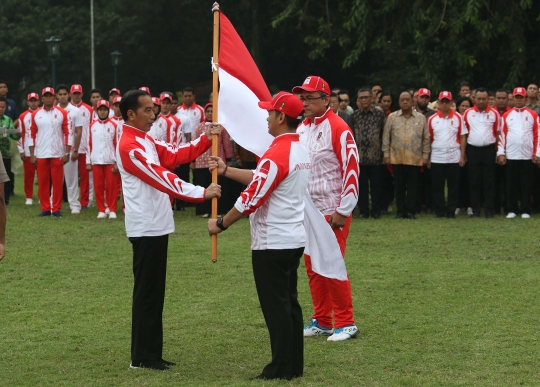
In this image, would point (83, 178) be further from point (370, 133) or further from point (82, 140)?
point (370, 133)

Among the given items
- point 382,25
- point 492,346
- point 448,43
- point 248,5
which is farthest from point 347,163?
point 248,5

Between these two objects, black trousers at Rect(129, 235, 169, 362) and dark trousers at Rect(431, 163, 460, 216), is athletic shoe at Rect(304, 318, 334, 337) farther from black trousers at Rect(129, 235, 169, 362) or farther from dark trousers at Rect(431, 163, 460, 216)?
dark trousers at Rect(431, 163, 460, 216)

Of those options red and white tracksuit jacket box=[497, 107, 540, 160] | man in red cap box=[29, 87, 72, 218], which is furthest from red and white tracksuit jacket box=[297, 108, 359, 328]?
man in red cap box=[29, 87, 72, 218]

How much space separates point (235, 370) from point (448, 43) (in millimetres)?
17518

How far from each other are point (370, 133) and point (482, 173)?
7.07 feet

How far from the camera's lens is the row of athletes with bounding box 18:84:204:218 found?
54.0ft

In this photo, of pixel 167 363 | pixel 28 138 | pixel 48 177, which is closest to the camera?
pixel 167 363

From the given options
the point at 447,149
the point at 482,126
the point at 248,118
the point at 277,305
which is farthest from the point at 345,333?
the point at 482,126

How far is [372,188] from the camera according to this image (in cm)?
1658

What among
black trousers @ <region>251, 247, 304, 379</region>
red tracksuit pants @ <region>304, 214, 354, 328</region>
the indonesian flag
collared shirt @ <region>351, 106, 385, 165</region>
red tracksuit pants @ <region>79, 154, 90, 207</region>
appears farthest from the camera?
red tracksuit pants @ <region>79, 154, 90, 207</region>

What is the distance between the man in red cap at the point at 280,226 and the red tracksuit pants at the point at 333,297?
1.23 metres

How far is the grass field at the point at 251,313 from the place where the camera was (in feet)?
22.2

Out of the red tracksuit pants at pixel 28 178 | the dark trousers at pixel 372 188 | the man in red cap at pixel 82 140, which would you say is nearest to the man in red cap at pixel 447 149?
the dark trousers at pixel 372 188

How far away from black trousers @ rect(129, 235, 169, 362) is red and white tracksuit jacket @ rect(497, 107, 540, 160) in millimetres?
10479
